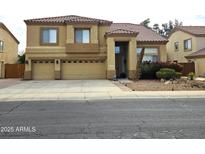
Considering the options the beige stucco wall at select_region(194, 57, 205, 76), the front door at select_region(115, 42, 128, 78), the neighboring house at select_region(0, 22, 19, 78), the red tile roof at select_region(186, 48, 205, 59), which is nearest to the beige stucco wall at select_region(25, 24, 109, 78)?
the front door at select_region(115, 42, 128, 78)

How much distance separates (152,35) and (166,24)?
4392 centimetres

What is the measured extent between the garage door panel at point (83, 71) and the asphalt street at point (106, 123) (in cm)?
2062

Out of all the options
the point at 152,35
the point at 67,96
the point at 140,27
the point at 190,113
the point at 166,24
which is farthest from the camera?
the point at 166,24

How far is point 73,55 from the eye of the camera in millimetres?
32719

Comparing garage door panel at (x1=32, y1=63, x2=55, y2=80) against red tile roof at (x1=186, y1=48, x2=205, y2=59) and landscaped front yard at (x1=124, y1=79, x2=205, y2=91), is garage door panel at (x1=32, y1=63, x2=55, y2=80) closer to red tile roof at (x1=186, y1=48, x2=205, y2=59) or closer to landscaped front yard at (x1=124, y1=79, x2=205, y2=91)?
landscaped front yard at (x1=124, y1=79, x2=205, y2=91)

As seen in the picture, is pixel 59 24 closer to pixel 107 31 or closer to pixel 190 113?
pixel 107 31

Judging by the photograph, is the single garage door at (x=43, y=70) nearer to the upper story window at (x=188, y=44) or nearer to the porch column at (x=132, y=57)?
the porch column at (x=132, y=57)

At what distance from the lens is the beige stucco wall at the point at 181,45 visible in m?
38.1

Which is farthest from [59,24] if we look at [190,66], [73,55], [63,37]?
[190,66]

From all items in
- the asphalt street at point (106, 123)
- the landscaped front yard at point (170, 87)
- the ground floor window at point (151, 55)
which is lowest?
the asphalt street at point (106, 123)

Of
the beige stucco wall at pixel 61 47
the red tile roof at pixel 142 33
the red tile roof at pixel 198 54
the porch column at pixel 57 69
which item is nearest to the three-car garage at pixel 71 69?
the porch column at pixel 57 69

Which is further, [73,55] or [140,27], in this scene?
[140,27]

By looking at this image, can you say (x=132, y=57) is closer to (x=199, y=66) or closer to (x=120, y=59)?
(x=120, y=59)

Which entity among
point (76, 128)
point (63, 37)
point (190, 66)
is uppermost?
point (63, 37)
